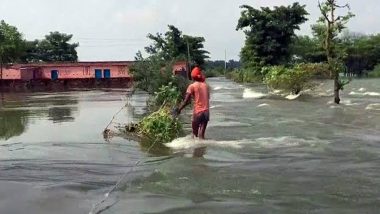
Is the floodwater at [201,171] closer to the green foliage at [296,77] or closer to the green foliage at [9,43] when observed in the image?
the green foliage at [296,77]

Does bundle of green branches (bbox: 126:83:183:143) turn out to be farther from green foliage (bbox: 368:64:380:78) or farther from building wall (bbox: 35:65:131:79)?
green foliage (bbox: 368:64:380:78)

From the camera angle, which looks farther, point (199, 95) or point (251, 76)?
point (251, 76)

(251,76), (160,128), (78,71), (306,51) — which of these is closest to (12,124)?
(160,128)

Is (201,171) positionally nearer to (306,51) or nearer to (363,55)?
(306,51)

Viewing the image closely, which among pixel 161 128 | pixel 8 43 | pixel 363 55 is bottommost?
pixel 161 128

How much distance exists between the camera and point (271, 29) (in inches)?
2144

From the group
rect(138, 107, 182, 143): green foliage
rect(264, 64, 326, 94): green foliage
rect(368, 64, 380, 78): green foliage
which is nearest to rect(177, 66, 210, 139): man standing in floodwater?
rect(138, 107, 182, 143): green foliage

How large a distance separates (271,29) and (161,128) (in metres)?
43.4

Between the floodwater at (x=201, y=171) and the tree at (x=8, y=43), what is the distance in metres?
40.1

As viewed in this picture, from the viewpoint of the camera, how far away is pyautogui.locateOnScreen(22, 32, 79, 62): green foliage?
240 feet

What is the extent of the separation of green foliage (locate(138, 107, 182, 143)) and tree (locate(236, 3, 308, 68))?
4206 cm

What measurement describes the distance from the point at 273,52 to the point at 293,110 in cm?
3446

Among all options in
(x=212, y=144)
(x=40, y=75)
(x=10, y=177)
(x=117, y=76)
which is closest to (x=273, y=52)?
(x=117, y=76)

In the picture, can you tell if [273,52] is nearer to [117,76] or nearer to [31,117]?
[117,76]
